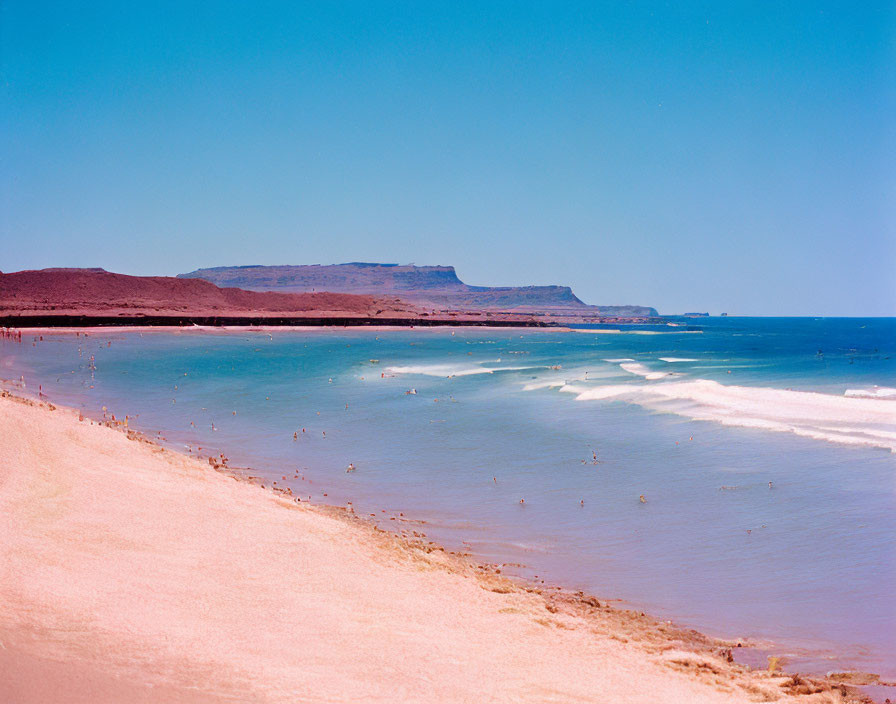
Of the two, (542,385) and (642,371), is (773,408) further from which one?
(642,371)

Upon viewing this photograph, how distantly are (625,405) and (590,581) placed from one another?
1547 centimetres

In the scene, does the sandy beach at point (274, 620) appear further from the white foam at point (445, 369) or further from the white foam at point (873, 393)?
the white foam at point (445, 369)

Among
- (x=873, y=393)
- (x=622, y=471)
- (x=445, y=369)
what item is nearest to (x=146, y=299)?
(x=445, y=369)

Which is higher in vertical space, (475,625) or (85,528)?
(85,528)

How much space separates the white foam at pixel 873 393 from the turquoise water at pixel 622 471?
200 mm

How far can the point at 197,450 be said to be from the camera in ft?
48.1

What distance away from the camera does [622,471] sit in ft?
45.2

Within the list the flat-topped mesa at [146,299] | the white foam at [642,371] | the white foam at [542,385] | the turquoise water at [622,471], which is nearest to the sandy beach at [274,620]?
the turquoise water at [622,471]

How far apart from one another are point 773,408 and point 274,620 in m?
20.2

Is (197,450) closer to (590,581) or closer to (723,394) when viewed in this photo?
(590,581)

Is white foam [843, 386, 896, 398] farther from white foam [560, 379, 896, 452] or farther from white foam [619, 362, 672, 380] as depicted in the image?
white foam [619, 362, 672, 380]

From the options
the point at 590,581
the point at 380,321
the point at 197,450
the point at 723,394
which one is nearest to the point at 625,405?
the point at 723,394

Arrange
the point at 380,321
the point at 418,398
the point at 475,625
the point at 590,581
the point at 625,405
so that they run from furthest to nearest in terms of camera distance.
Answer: the point at 380,321, the point at 418,398, the point at 625,405, the point at 590,581, the point at 475,625

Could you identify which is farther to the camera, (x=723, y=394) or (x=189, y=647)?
(x=723, y=394)
